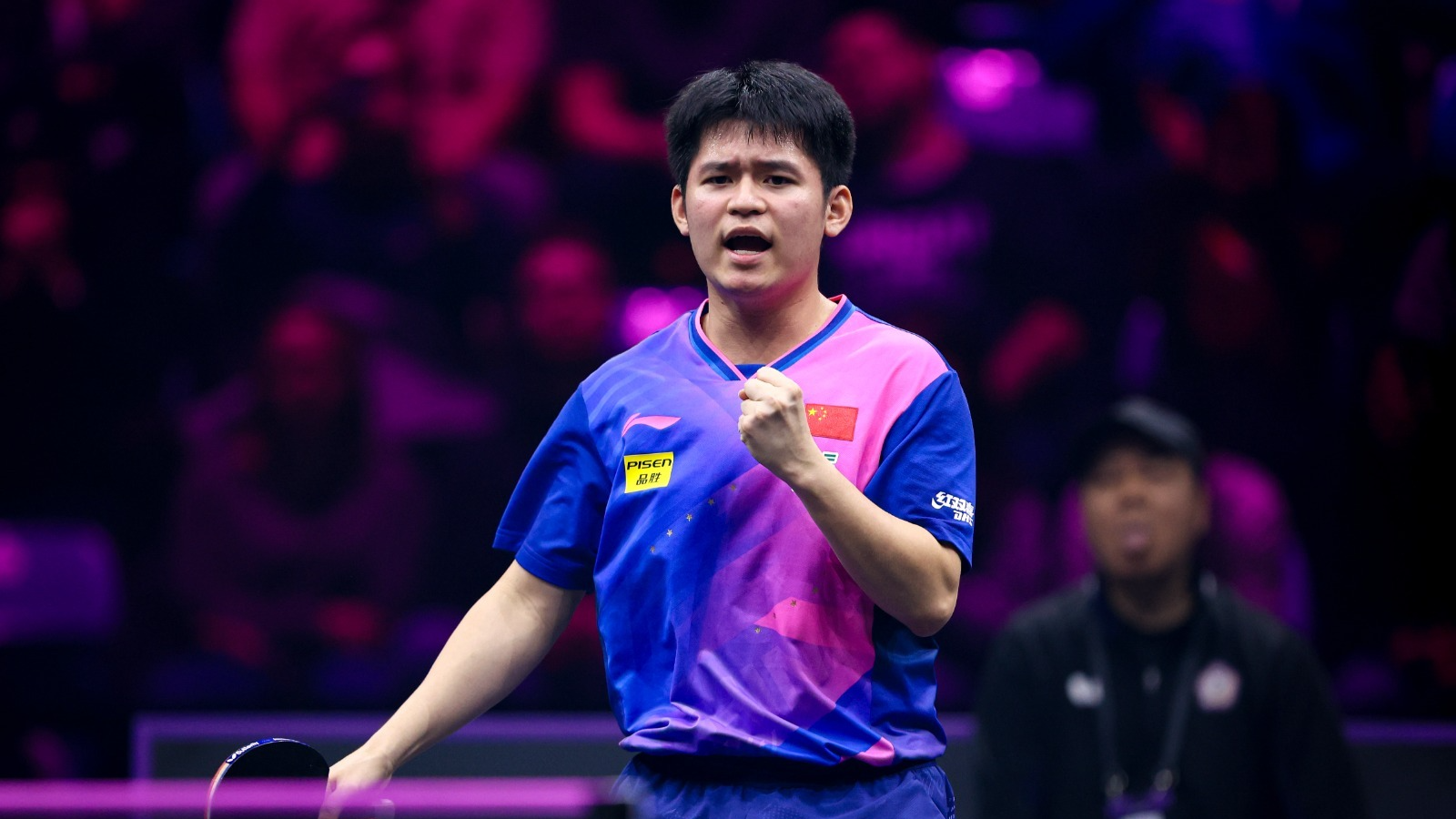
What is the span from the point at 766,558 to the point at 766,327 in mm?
381

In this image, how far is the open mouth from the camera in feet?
7.35

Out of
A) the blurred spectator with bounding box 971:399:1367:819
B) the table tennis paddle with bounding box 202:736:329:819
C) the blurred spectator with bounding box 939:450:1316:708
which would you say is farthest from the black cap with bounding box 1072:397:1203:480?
the table tennis paddle with bounding box 202:736:329:819

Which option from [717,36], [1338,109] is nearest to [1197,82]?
[1338,109]

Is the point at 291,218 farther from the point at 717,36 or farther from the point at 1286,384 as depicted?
the point at 1286,384

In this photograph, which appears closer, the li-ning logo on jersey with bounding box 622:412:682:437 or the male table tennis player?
the male table tennis player

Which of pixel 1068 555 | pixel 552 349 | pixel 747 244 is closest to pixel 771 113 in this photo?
pixel 747 244

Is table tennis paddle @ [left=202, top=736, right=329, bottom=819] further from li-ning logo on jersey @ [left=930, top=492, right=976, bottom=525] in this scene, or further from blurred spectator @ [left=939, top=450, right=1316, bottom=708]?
blurred spectator @ [left=939, top=450, right=1316, bottom=708]

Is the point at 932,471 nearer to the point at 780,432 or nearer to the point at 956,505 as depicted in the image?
→ the point at 956,505

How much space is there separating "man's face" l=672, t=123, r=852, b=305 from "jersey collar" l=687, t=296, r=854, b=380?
8 cm

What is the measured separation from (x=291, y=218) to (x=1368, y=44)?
3615 mm

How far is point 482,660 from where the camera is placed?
7.50ft

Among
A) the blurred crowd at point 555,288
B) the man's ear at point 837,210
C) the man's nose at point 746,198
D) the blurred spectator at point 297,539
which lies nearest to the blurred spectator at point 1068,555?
the blurred crowd at point 555,288

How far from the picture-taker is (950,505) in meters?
2.15

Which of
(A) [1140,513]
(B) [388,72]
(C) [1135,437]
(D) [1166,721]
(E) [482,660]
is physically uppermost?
(B) [388,72]
